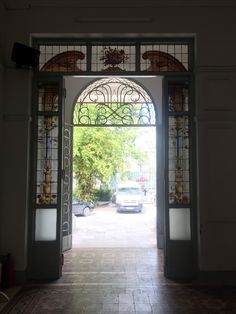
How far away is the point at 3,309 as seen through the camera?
3.13 metres

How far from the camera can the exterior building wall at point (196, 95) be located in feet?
13.0

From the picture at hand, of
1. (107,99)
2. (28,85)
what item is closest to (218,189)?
(28,85)

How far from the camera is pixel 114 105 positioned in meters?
6.83

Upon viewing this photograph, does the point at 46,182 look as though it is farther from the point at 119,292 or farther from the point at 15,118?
the point at 119,292

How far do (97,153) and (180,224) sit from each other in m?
Result: 9.98

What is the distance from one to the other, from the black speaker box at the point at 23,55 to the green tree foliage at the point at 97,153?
8409 millimetres

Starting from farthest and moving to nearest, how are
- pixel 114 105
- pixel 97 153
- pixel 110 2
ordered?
pixel 97 153
pixel 114 105
pixel 110 2

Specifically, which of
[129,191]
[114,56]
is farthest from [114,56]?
[129,191]

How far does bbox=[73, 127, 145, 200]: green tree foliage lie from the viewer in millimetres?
13352

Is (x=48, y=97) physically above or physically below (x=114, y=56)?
below

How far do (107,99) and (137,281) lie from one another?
12.8 ft

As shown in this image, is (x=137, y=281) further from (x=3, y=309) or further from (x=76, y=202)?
(x=76, y=202)

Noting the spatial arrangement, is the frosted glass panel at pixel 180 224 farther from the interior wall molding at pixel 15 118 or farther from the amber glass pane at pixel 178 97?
the interior wall molding at pixel 15 118

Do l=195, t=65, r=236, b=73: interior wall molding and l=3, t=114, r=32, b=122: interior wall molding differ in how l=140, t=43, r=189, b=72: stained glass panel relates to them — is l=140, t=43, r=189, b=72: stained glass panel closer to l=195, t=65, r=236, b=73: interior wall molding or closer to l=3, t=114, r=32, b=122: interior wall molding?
l=195, t=65, r=236, b=73: interior wall molding
